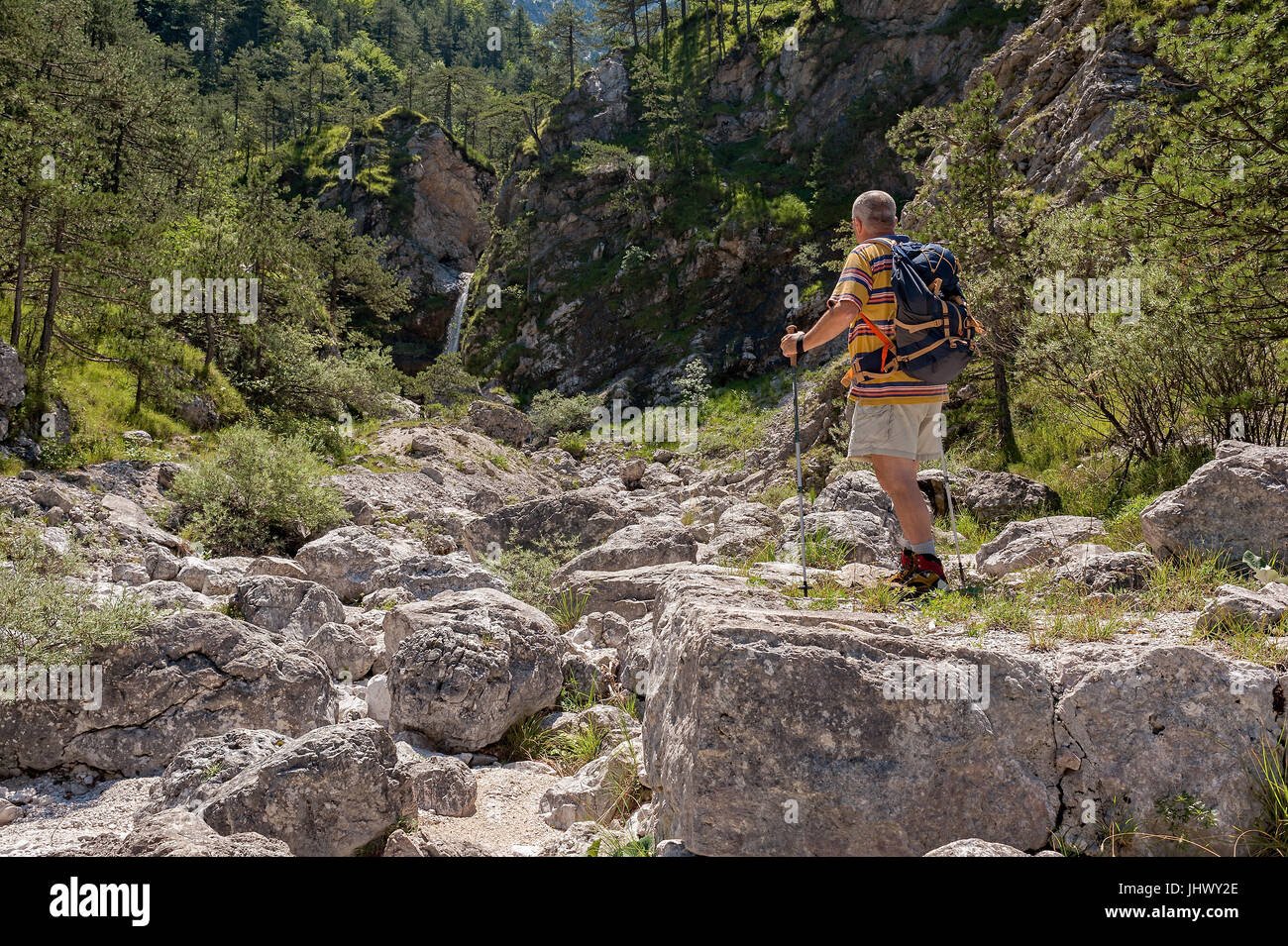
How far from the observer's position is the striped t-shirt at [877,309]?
475 centimetres

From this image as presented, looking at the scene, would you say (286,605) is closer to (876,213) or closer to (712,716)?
(712,716)

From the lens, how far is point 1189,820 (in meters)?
3.07

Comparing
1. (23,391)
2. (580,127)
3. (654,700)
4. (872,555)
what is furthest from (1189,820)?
(580,127)

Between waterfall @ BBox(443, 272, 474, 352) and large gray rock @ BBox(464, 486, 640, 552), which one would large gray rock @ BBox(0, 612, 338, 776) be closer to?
large gray rock @ BBox(464, 486, 640, 552)

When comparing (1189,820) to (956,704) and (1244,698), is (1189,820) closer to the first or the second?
(1244,698)

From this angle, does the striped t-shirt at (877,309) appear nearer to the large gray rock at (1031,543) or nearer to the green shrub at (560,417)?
the large gray rock at (1031,543)

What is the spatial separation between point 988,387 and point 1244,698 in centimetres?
1267

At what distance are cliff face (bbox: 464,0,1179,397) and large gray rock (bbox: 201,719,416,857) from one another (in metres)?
35.8

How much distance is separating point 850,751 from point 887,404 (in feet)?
8.04

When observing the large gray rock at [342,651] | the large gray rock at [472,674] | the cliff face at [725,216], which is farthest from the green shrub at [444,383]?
the large gray rock at [472,674]

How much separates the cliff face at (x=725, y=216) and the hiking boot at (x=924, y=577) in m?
34.1

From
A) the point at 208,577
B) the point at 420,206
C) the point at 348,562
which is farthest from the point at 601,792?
the point at 420,206

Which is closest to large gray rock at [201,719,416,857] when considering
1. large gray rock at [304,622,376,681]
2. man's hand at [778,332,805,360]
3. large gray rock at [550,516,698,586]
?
large gray rock at [304,622,376,681]

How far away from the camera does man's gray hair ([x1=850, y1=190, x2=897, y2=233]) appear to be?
5.16m
